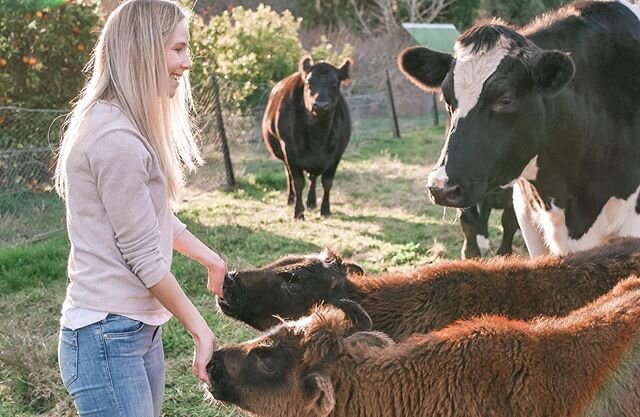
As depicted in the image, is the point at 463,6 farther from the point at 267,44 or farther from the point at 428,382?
the point at 428,382

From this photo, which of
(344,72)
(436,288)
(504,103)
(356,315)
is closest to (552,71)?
(504,103)

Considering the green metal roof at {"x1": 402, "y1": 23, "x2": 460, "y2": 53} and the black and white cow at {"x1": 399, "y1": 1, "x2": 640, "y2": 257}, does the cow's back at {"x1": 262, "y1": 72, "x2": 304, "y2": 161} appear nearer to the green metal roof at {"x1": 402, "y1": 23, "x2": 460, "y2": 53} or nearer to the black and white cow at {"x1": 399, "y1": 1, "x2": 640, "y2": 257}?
the black and white cow at {"x1": 399, "y1": 1, "x2": 640, "y2": 257}

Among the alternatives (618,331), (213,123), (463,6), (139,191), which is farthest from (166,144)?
(463,6)

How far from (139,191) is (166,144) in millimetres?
407

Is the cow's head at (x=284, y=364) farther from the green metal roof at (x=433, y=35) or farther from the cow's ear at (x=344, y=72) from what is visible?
the green metal roof at (x=433, y=35)

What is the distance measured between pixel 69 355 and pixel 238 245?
663 centimetres

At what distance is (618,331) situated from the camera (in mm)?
3654

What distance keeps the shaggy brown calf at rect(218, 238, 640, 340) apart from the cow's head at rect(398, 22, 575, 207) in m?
0.52

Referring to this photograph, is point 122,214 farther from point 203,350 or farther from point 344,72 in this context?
point 344,72

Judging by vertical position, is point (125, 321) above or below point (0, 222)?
above

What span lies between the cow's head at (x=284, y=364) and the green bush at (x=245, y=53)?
42.6 ft

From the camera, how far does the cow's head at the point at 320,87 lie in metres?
13.2

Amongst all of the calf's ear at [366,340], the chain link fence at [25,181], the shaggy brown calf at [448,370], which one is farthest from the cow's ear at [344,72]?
the shaggy brown calf at [448,370]

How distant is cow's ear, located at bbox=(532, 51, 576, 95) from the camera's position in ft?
16.7
